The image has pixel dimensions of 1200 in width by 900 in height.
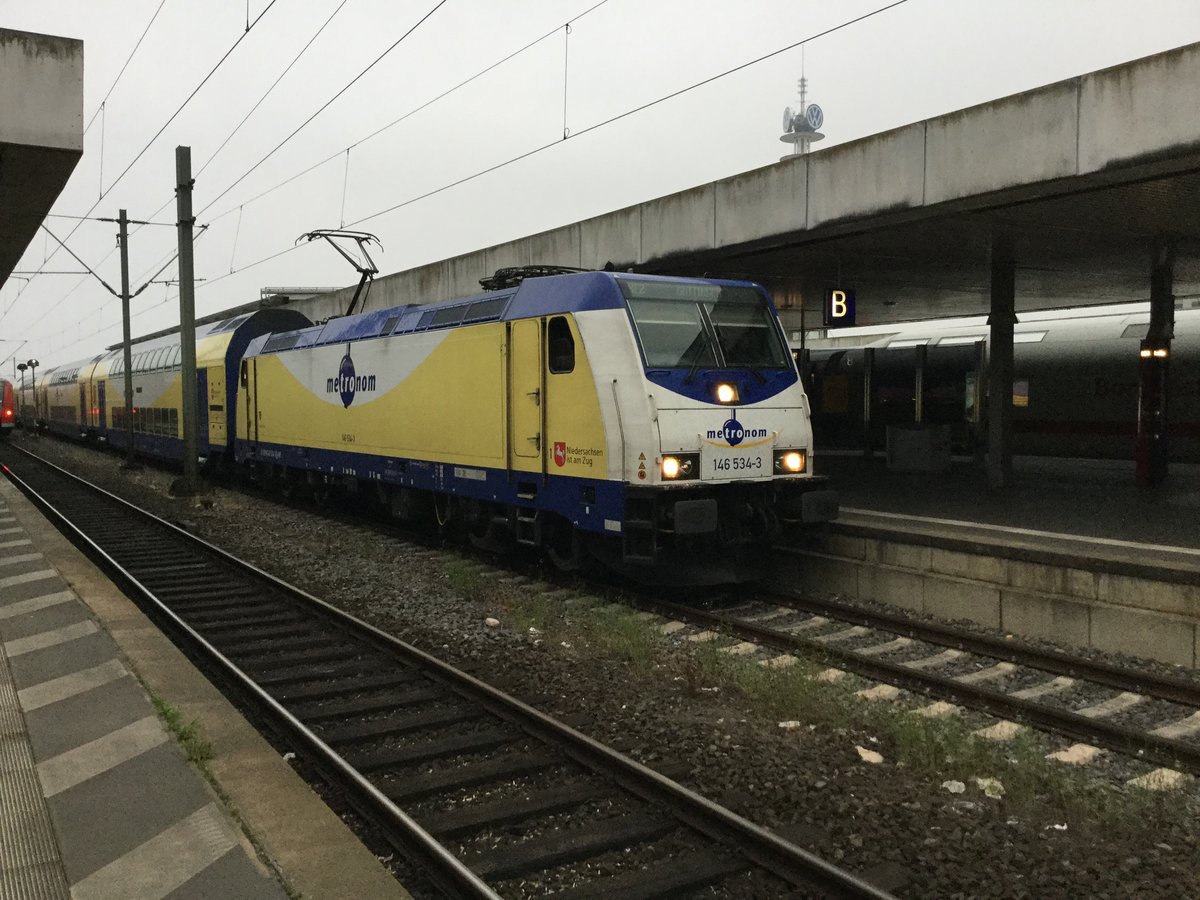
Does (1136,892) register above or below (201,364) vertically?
below

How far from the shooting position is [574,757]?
545 cm

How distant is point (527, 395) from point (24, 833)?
6.63 m

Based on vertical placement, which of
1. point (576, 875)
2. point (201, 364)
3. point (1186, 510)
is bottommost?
point (576, 875)

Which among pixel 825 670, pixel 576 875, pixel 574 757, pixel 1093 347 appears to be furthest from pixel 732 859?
pixel 1093 347

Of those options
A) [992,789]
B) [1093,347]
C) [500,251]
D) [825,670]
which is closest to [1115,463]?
[1093,347]

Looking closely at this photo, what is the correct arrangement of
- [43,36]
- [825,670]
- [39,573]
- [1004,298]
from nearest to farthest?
1. [825,670]
2. [43,36]
3. [39,573]
4. [1004,298]

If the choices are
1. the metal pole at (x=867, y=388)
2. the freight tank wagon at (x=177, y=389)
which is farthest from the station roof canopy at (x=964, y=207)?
the freight tank wagon at (x=177, y=389)

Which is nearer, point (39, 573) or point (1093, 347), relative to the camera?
point (39, 573)

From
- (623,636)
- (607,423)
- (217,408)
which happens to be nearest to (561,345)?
(607,423)

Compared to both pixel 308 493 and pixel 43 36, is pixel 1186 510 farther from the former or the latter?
pixel 308 493

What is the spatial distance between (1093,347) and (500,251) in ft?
39.8

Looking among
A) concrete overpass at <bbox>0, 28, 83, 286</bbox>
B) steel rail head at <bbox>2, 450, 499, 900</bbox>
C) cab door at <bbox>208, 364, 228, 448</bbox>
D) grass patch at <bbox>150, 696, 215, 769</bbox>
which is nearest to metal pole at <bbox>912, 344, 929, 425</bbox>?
cab door at <bbox>208, 364, 228, 448</bbox>

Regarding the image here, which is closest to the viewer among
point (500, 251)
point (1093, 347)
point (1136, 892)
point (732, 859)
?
point (1136, 892)

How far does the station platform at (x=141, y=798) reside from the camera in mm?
3840
